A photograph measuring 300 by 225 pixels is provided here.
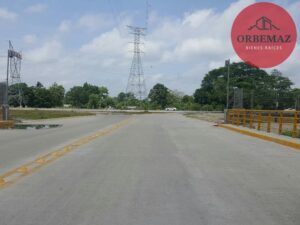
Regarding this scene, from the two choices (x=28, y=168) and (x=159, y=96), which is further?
(x=159, y=96)

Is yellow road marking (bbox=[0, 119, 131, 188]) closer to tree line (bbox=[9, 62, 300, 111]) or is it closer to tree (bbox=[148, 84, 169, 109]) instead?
tree line (bbox=[9, 62, 300, 111])

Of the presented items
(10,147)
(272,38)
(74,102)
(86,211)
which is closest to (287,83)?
(74,102)

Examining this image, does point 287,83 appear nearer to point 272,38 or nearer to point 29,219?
point 272,38

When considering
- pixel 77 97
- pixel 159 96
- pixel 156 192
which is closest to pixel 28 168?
pixel 156 192

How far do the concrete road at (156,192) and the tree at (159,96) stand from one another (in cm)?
15544

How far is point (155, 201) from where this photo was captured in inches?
307

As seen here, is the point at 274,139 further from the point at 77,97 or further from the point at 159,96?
the point at 77,97

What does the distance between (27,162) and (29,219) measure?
6188 millimetres

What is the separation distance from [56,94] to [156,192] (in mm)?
159994

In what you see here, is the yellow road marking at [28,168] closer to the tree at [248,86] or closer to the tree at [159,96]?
the tree at [248,86]

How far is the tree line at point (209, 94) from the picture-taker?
4703 inches

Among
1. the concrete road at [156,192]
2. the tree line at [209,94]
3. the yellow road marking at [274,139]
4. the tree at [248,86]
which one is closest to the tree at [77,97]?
the tree line at [209,94]

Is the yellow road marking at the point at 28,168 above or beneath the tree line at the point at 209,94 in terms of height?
A: beneath

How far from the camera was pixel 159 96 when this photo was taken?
171 m
